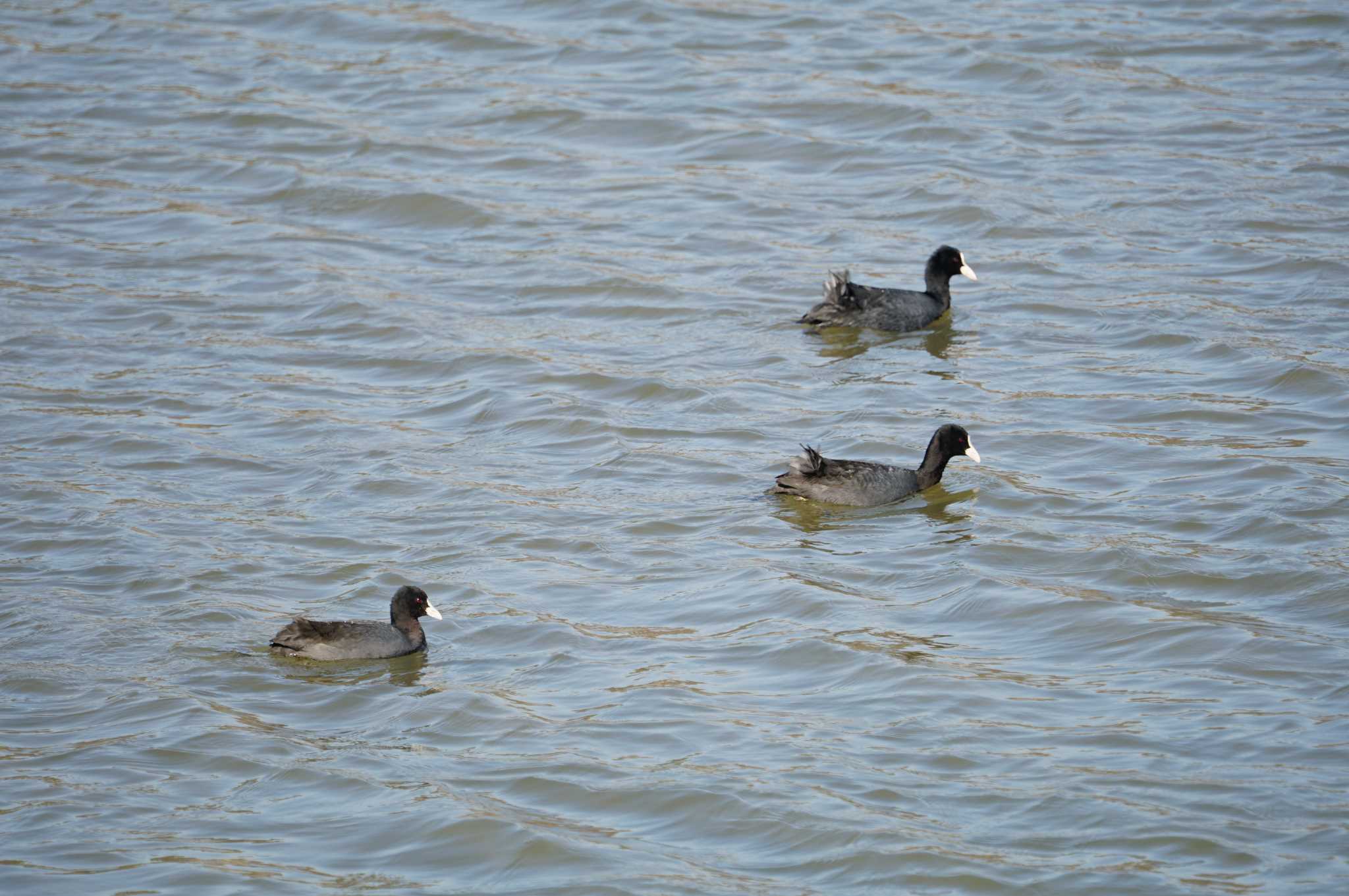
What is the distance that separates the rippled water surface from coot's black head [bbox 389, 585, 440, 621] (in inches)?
10.2

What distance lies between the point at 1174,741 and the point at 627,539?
379 centimetres

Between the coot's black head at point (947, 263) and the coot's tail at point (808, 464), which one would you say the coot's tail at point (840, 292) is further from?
the coot's tail at point (808, 464)

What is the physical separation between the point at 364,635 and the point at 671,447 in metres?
3.49

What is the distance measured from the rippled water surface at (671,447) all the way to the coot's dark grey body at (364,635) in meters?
0.12

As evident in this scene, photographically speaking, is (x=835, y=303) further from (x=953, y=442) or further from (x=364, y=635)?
(x=364, y=635)

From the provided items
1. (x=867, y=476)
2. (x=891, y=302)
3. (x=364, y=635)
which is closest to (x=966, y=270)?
(x=891, y=302)

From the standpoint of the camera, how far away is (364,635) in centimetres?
916

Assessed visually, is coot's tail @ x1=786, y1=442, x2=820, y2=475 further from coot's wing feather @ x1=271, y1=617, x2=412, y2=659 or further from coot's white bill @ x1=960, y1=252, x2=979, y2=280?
coot's white bill @ x1=960, y1=252, x2=979, y2=280

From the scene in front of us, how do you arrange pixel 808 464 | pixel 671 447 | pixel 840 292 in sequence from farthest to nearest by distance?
pixel 840 292 < pixel 671 447 < pixel 808 464

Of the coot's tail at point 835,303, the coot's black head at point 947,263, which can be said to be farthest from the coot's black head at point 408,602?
the coot's black head at point 947,263

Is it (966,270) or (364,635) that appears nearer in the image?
(364,635)

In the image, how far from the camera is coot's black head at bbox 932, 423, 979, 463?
1129 centimetres

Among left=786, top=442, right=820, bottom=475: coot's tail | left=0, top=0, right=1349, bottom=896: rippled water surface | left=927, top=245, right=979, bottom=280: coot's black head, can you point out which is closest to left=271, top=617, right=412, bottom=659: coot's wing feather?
left=0, top=0, right=1349, bottom=896: rippled water surface

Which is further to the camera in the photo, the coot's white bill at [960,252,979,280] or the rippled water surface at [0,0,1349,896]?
the coot's white bill at [960,252,979,280]
